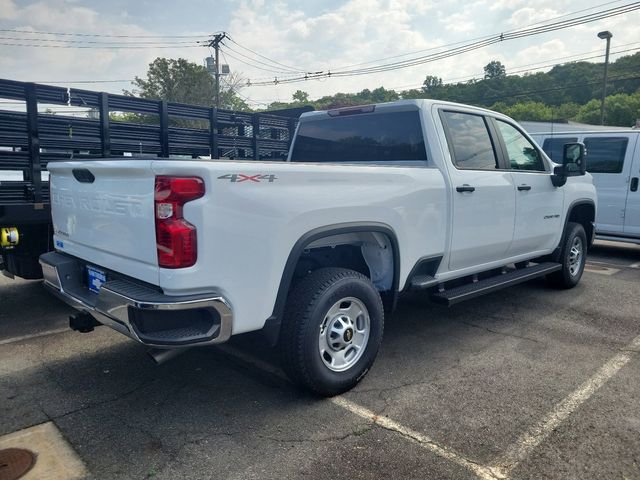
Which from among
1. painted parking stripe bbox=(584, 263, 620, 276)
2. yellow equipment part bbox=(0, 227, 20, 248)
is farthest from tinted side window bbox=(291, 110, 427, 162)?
painted parking stripe bbox=(584, 263, 620, 276)

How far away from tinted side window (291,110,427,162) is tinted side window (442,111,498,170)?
1.00 feet

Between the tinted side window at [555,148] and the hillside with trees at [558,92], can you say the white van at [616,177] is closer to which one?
the tinted side window at [555,148]

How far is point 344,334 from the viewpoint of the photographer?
3291mm

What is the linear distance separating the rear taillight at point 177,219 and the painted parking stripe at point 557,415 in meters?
1.93

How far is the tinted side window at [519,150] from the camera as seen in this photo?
4.84 m

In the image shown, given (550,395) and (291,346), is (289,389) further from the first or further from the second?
(550,395)

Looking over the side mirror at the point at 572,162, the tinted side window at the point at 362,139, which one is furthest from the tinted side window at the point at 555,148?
the tinted side window at the point at 362,139

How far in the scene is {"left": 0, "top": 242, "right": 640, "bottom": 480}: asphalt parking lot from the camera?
2.59 m

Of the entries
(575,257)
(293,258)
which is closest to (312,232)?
(293,258)

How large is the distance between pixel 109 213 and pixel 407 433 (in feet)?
7.10

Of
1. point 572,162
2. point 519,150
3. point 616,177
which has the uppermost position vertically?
point 519,150

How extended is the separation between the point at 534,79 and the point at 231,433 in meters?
40.0

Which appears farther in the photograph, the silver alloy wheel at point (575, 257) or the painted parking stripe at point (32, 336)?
the silver alloy wheel at point (575, 257)

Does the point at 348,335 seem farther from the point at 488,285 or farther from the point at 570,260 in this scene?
the point at 570,260
